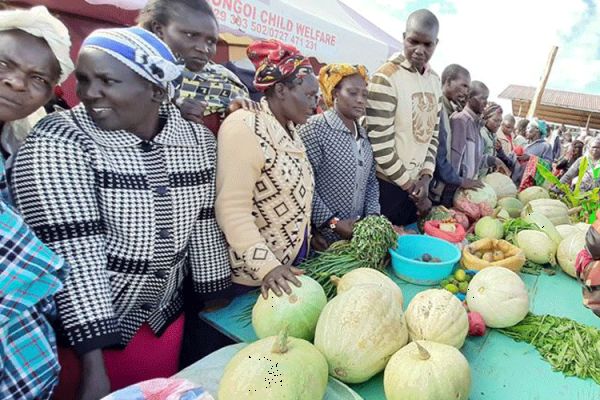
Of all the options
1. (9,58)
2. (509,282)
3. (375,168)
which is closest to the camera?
(9,58)

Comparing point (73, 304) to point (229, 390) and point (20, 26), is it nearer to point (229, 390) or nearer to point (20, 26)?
point (229, 390)

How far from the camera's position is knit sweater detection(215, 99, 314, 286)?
1.69 metres

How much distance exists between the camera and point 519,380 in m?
1.53

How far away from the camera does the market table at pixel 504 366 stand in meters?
1.46

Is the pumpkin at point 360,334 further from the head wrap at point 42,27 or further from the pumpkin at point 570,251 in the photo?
the pumpkin at point 570,251

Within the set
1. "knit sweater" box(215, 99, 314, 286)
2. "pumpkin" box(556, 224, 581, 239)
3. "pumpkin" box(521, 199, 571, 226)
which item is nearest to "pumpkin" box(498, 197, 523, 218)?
"pumpkin" box(521, 199, 571, 226)

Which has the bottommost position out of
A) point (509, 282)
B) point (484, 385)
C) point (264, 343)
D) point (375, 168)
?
point (484, 385)

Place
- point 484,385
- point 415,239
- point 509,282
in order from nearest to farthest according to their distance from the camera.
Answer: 1. point 484,385
2. point 509,282
3. point 415,239

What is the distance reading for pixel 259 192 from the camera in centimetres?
182

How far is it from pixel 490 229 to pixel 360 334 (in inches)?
79.9

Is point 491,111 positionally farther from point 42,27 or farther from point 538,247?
point 42,27

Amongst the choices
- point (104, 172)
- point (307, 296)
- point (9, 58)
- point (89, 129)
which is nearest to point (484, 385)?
point (307, 296)

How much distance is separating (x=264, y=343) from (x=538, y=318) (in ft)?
4.87

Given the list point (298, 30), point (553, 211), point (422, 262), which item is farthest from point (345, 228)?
point (298, 30)
